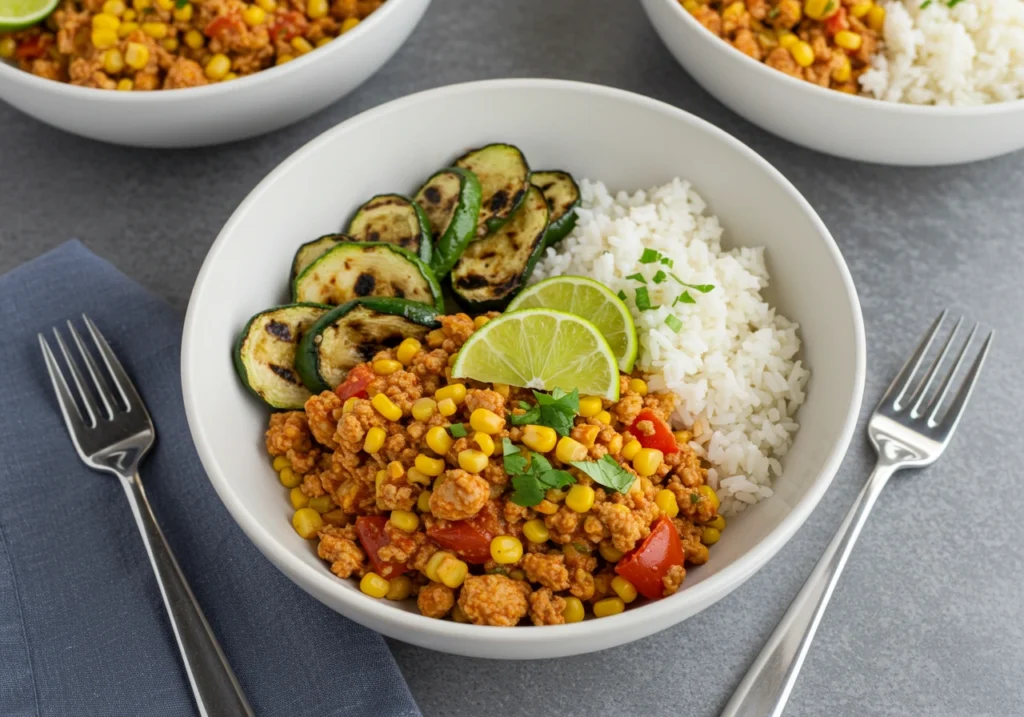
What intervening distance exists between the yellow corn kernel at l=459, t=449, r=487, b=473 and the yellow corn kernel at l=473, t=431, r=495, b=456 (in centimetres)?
3

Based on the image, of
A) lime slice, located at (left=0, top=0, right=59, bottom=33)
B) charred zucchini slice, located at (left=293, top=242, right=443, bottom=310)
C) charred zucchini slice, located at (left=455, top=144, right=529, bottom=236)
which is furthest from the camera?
lime slice, located at (left=0, top=0, right=59, bottom=33)

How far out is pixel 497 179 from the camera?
331cm

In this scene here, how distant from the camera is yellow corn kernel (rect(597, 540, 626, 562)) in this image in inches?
100

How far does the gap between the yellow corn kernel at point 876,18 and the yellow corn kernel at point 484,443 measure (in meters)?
2.44

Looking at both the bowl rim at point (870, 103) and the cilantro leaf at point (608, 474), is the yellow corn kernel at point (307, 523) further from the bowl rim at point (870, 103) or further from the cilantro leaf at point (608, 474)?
the bowl rim at point (870, 103)

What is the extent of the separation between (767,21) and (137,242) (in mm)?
2682

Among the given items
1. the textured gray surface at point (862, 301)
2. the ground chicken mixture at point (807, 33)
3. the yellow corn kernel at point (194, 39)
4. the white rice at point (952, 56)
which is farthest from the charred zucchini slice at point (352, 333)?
the white rice at point (952, 56)

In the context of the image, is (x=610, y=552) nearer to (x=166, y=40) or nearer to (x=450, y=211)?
(x=450, y=211)

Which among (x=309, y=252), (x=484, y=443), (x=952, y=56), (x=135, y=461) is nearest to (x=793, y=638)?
(x=484, y=443)

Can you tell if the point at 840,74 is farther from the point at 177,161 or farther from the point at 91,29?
the point at 91,29

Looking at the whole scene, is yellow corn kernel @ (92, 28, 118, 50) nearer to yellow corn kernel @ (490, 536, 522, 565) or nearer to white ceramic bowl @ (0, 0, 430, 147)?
white ceramic bowl @ (0, 0, 430, 147)

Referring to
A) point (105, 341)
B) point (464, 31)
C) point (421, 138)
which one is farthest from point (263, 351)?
point (464, 31)

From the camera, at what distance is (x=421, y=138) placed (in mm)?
3289

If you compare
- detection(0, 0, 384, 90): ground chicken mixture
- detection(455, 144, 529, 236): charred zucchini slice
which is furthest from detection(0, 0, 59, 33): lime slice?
detection(455, 144, 529, 236): charred zucchini slice
